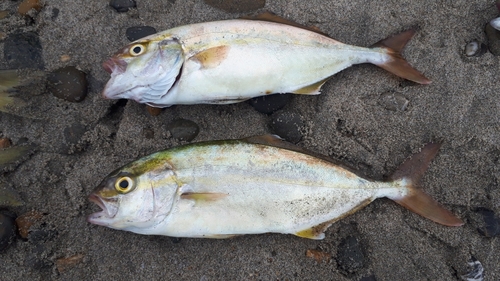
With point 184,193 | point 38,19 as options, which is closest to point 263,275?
point 184,193

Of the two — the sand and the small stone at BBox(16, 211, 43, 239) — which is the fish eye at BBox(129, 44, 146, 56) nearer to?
the sand

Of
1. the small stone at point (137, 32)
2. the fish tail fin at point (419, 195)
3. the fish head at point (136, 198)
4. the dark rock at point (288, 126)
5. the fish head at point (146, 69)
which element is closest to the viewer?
the fish head at point (136, 198)

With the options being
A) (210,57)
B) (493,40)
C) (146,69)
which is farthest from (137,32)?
(493,40)

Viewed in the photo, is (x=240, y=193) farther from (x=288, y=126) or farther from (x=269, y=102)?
(x=269, y=102)

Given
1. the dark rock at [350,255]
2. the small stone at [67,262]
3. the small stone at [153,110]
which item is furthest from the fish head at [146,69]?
the dark rock at [350,255]

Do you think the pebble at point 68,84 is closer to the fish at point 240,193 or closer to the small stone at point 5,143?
the small stone at point 5,143

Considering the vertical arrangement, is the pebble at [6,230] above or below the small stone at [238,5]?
below
